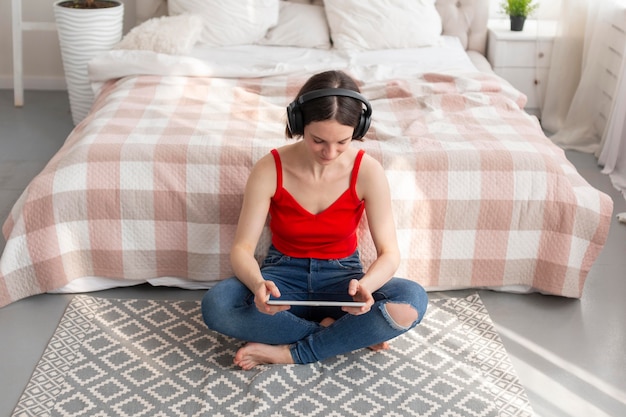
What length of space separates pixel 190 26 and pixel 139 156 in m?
1.16

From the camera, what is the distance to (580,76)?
3.80 metres

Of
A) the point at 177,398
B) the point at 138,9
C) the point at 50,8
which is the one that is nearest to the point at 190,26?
the point at 138,9

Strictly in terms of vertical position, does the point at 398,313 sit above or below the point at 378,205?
below

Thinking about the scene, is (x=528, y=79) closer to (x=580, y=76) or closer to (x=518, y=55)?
(x=518, y=55)

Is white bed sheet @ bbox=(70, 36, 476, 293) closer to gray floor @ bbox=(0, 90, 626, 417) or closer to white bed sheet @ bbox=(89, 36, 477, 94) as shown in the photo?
white bed sheet @ bbox=(89, 36, 477, 94)

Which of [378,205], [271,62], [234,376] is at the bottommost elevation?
[234,376]

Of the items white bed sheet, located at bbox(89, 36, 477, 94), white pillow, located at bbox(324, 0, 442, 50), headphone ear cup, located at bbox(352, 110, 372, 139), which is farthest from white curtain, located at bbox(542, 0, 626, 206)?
headphone ear cup, located at bbox(352, 110, 372, 139)

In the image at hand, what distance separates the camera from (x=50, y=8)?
417 centimetres

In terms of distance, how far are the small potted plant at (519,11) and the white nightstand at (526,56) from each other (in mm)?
39

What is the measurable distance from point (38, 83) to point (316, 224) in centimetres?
266

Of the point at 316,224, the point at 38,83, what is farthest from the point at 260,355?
the point at 38,83

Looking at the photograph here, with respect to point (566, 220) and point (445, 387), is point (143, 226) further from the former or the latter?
point (566, 220)

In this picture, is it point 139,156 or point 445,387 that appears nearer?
point 445,387

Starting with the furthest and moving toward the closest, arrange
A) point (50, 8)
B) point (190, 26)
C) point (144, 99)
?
1. point (50, 8)
2. point (190, 26)
3. point (144, 99)
